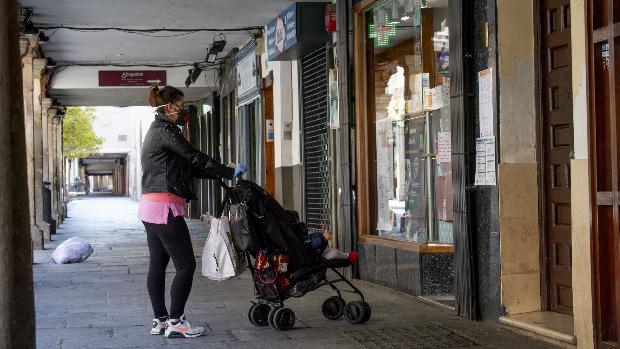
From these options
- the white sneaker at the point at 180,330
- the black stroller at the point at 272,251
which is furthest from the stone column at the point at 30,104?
the black stroller at the point at 272,251

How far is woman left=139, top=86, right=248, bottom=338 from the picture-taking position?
6.99 meters

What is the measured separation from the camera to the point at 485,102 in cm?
745

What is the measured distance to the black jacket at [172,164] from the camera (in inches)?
276

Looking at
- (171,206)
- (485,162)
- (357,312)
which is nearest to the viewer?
(171,206)

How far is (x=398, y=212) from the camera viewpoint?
1003 cm

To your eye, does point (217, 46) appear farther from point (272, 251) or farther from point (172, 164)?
point (272, 251)

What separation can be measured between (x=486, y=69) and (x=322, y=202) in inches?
247

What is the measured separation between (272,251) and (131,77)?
15915 mm

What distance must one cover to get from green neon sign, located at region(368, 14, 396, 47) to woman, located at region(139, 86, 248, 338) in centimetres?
364

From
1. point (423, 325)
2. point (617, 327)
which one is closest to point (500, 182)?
point (423, 325)

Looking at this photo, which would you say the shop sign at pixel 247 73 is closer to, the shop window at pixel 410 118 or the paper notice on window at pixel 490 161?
the shop window at pixel 410 118

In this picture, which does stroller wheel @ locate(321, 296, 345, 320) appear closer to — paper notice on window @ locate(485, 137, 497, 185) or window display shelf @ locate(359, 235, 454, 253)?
window display shelf @ locate(359, 235, 454, 253)

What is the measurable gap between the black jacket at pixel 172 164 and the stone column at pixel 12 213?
7.97 ft

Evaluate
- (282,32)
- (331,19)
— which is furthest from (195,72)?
(331,19)
